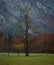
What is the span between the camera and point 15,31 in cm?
966

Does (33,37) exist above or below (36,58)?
above

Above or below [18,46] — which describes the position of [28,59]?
below

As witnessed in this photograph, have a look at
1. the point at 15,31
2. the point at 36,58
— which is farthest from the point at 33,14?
the point at 36,58

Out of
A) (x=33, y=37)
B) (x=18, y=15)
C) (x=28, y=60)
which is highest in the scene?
(x=18, y=15)

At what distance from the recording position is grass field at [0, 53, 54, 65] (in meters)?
9.27

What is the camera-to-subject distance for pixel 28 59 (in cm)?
930

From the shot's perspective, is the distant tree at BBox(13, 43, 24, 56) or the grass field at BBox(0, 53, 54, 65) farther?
the distant tree at BBox(13, 43, 24, 56)

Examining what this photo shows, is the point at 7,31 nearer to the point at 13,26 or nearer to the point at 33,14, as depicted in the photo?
the point at 13,26

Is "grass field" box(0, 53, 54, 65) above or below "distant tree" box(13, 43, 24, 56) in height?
below

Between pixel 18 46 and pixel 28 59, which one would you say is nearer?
pixel 28 59

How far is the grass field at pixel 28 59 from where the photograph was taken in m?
9.27

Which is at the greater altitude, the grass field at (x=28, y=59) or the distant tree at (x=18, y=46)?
the distant tree at (x=18, y=46)

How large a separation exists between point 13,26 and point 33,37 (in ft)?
2.40

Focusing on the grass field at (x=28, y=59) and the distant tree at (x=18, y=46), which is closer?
the grass field at (x=28, y=59)
